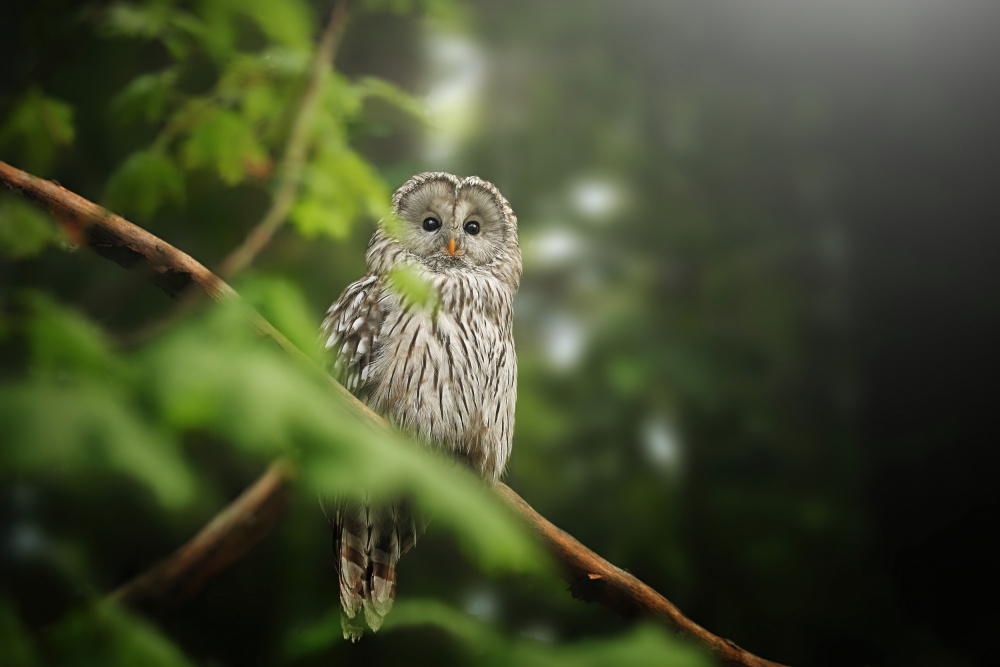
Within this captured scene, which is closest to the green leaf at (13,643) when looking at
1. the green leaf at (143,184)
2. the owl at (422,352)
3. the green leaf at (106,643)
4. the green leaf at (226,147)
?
the green leaf at (106,643)

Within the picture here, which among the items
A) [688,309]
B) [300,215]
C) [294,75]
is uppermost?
[688,309]

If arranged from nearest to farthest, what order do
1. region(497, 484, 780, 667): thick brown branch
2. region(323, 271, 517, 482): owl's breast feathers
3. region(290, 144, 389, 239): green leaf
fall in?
region(290, 144, 389, 239): green leaf, region(497, 484, 780, 667): thick brown branch, region(323, 271, 517, 482): owl's breast feathers

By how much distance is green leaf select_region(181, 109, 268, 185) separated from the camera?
3.95 feet

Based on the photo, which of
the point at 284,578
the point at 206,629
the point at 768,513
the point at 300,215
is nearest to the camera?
the point at 300,215

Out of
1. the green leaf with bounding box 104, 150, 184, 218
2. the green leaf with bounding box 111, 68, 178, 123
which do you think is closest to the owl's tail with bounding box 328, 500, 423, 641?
the green leaf with bounding box 104, 150, 184, 218

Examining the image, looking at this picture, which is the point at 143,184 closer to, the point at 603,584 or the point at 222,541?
the point at 222,541

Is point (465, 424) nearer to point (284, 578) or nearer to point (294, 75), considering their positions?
point (284, 578)

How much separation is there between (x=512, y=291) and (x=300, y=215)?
58 cm

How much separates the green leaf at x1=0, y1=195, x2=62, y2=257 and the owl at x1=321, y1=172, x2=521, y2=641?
55 centimetres

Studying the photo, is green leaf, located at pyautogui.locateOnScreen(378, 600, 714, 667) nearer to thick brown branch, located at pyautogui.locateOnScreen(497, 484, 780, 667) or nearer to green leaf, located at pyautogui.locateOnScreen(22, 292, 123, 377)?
thick brown branch, located at pyautogui.locateOnScreen(497, 484, 780, 667)

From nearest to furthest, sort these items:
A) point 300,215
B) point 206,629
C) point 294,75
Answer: point 300,215, point 294,75, point 206,629

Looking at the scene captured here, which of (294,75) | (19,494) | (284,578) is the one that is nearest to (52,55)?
(294,75)

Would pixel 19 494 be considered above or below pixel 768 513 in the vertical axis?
below

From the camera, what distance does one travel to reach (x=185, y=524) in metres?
1.40
